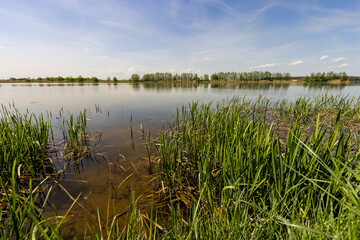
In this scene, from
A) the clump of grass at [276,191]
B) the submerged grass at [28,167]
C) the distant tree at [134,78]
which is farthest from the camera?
the distant tree at [134,78]

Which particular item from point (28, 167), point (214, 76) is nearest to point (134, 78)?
point (214, 76)

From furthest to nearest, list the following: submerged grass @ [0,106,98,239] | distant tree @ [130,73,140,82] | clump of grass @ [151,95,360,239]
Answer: distant tree @ [130,73,140,82] < submerged grass @ [0,106,98,239] < clump of grass @ [151,95,360,239]

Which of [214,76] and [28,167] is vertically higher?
[214,76]

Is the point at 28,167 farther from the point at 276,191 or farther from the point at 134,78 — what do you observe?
the point at 134,78

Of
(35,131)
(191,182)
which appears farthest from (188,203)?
(35,131)

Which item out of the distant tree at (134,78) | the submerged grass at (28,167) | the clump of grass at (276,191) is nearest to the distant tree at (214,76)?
the distant tree at (134,78)

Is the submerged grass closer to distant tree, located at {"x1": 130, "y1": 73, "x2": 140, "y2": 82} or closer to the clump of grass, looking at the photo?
the clump of grass

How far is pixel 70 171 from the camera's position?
4.20 metres

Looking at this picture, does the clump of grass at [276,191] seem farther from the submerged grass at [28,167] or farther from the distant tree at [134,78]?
the distant tree at [134,78]

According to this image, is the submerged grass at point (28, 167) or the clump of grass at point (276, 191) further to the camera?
the submerged grass at point (28, 167)

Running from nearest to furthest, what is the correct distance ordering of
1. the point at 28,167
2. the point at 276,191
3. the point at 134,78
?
the point at 276,191 < the point at 28,167 < the point at 134,78

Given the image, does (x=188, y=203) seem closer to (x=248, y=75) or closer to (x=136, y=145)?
(x=136, y=145)

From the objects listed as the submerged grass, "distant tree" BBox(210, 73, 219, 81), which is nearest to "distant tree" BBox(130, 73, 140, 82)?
"distant tree" BBox(210, 73, 219, 81)

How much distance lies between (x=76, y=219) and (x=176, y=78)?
12325cm
